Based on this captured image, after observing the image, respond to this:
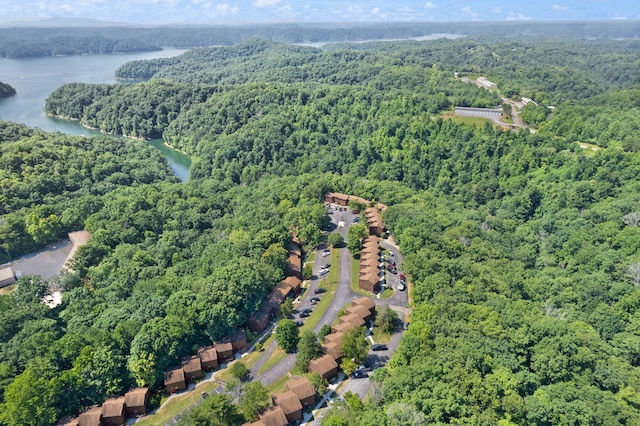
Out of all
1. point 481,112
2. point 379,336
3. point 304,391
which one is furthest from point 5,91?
point 304,391

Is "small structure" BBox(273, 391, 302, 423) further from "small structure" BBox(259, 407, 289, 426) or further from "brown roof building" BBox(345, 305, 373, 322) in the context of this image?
"brown roof building" BBox(345, 305, 373, 322)

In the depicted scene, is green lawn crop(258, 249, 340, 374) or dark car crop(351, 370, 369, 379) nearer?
dark car crop(351, 370, 369, 379)

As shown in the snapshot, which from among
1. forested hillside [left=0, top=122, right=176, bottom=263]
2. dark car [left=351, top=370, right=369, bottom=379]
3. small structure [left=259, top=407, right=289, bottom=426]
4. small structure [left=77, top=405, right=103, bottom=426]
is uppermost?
forested hillside [left=0, top=122, right=176, bottom=263]

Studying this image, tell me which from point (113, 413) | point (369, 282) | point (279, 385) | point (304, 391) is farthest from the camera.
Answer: point (369, 282)

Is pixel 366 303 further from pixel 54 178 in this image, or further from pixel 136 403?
pixel 54 178

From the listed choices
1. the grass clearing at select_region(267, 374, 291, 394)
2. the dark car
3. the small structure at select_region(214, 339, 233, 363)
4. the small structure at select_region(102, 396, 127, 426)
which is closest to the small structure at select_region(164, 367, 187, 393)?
the small structure at select_region(102, 396, 127, 426)
